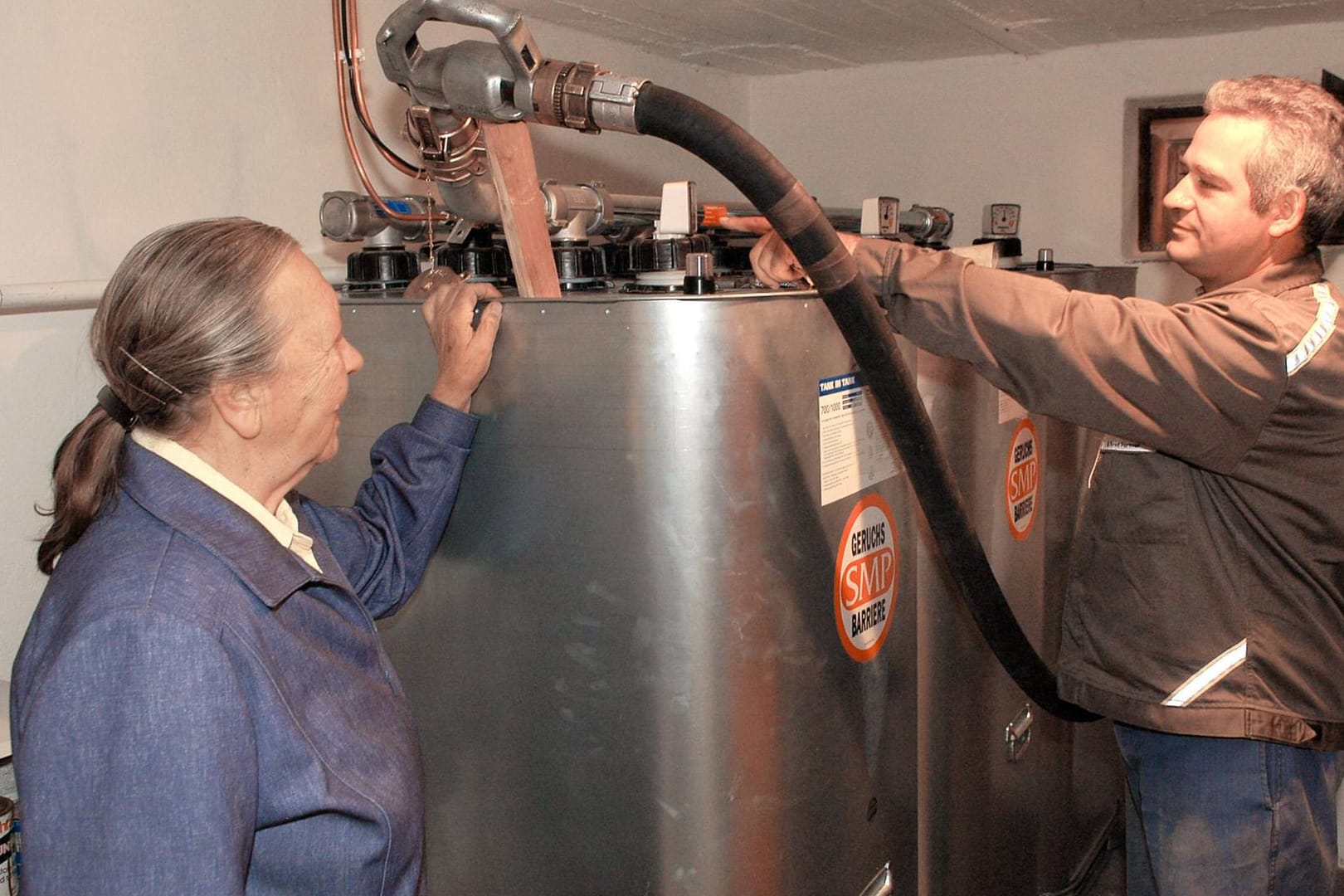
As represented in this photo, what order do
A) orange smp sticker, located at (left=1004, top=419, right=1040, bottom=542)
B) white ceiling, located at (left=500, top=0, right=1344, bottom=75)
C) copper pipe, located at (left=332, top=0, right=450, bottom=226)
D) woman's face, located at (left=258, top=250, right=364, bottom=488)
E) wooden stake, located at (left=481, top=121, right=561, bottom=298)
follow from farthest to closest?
white ceiling, located at (left=500, top=0, right=1344, bottom=75) → orange smp sticker, located at (left=1004, top=419, right=1040, bottom=542) → copper pipe, located at (left=332, top=0, right=450, bottom=226) → wooden stake, located at (left=481, top=121, right=561, bottom=298) → woman's face, located at (left=258, top=250, right=364, bottom=488)

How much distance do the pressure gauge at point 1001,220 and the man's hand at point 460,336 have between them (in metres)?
1.18

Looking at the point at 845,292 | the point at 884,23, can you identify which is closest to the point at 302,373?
the point at 845,292

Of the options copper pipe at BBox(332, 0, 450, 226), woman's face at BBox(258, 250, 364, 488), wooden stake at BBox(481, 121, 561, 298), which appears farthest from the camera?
copper pipe at BBox(332, 0, 450, 226)

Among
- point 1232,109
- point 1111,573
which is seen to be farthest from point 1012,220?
point 1111,573

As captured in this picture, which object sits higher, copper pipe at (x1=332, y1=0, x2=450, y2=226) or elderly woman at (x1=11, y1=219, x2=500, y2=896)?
copper pipe at (x1=332, y1=0, x2=450, y2=226)

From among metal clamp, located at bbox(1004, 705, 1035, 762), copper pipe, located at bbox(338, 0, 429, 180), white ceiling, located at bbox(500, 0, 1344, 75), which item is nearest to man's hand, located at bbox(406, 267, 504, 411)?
copper pipe, located at bbox(338, 0, 429, 180)

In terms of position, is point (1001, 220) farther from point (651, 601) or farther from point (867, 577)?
point (651, 601)

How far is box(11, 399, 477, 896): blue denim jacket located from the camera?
27.0 inches

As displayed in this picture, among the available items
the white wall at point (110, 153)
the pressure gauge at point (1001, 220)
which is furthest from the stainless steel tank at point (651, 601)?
the pressure gauge at point (1001, 220)

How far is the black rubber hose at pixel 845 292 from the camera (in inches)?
38.2

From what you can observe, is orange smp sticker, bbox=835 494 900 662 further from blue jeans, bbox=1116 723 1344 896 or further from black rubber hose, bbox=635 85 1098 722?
A: blue jeans, bbox=1116 723 1344 896

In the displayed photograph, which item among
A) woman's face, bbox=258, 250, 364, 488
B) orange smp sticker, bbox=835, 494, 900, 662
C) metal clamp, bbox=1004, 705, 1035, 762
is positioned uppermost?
woman's face, bbox=258, 250, 364, 488

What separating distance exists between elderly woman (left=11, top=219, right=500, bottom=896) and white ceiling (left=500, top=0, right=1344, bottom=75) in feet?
3.62

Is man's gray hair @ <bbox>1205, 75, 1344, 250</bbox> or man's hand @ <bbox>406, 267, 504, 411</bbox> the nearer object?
man's hand @ <bbox>406, 267, 504, 411</bbox>
